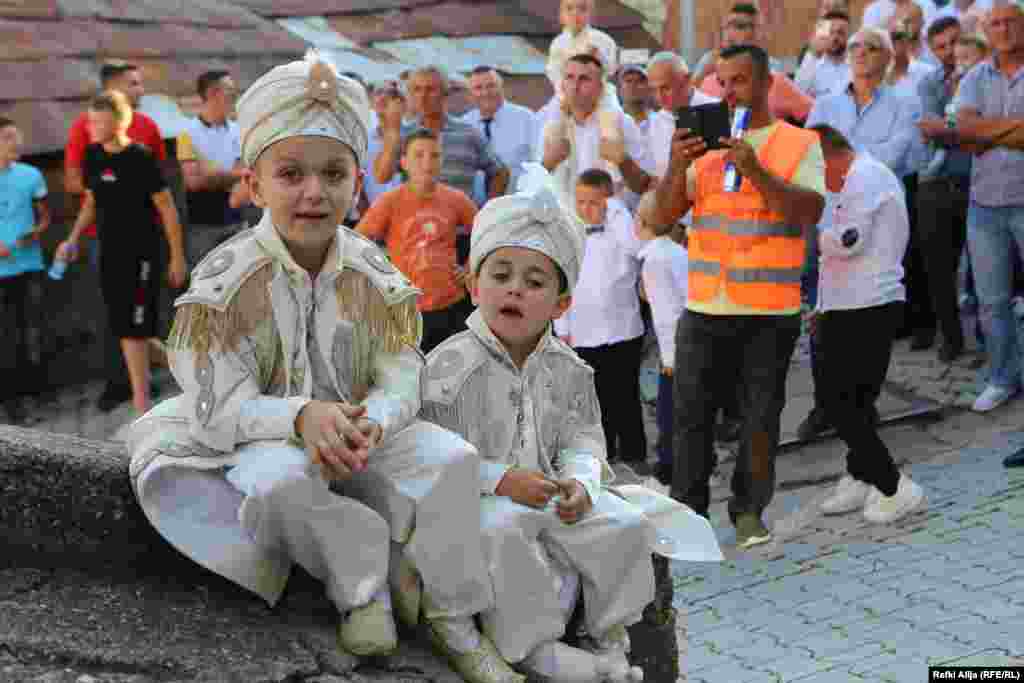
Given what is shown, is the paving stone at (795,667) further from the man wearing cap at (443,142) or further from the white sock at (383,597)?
the man wearing cap at (443,142)

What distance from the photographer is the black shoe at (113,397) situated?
9500mm

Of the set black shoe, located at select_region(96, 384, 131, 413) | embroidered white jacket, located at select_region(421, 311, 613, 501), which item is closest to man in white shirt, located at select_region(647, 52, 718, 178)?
black shoe, located at select_region(96, 384, 131, 413)

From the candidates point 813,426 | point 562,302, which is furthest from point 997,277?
point 562,302

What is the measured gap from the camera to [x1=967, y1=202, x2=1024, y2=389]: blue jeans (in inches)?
325

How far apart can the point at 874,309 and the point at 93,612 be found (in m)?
4.53

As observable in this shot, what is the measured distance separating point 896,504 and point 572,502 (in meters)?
3.76

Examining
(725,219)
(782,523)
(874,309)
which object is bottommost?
(782,523)

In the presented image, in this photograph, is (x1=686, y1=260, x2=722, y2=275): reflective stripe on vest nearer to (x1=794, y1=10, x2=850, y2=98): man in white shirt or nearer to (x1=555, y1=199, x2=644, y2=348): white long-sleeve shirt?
(x1=555, y1=199, x2=644, y2=348): white long-sleeve shirt

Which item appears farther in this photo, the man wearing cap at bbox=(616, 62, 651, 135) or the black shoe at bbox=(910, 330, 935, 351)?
the black shoe at bbox=(910, 330, 935, 351)

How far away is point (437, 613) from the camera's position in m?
3.37

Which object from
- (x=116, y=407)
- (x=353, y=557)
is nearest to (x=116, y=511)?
(x=353, y=557)

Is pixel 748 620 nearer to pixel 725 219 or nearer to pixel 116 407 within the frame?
pixel 725 219

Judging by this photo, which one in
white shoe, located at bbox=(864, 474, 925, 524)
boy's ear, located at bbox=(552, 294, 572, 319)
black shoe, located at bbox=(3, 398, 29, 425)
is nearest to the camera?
boy's ear, located at bbox=(552, 294, 572, 319)

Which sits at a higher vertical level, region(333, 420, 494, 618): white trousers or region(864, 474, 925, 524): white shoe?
region(333, 420, 494, 618): white trousers
